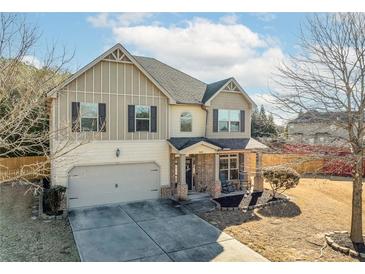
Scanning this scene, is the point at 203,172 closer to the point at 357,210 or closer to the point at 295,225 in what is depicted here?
the point at 295,225

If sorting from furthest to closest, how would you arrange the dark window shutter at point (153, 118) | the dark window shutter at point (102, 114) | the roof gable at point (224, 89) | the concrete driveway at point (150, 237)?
the roof gable at point (224, 89)
the dark window shutter at point (153, 118)
the dark window shutter at point (102, 114)
the concrete driveway at point (150, 237)

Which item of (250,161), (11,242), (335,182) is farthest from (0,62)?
(335,182)

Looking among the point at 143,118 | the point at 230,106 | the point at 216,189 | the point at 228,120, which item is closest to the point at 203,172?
the point at 216,189

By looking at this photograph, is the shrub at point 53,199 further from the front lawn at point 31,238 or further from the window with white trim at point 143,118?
the window with white trim at point 143,118

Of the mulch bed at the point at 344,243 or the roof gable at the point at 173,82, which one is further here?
the roof gable at the point at 173,82

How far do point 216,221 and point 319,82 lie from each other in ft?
22.3

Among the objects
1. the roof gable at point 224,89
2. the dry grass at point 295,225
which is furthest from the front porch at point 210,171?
the roof gable at point 224,89

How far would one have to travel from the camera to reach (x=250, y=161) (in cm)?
1939

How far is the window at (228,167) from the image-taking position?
18016 millimetres

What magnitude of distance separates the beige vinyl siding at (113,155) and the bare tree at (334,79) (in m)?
7.34

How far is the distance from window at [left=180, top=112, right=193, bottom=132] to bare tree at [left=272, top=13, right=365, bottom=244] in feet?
23.2

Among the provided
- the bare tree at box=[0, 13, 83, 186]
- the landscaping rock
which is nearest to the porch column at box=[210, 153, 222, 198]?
the landscaping rock

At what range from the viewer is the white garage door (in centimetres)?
1385

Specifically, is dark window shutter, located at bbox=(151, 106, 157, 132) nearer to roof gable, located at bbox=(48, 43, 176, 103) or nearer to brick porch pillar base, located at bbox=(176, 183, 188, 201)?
roof gable, located at bbox=(48, 43, 176, 103)
